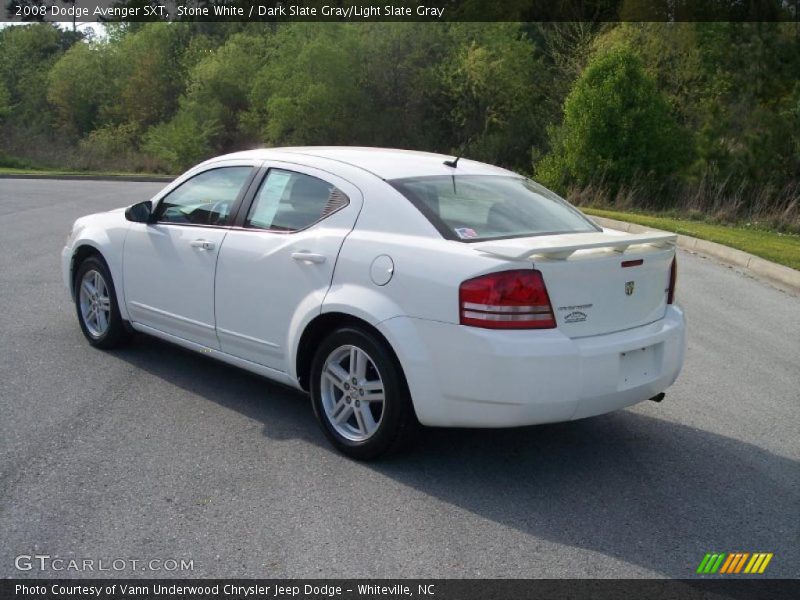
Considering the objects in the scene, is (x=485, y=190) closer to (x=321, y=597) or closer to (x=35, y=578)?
(x=321, y=597)

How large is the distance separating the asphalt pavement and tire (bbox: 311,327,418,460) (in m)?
0.15

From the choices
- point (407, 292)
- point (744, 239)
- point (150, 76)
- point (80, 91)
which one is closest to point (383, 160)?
point (407, 292)

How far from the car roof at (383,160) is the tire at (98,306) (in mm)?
1598

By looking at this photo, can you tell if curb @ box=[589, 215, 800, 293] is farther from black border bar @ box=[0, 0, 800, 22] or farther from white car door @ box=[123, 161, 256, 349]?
black border bar @ box=[0, 0, 800, 22]

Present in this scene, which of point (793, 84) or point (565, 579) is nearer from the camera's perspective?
point (565, 579)

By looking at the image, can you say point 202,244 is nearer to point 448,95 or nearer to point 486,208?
point 486,208

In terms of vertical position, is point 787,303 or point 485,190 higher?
point 485,190

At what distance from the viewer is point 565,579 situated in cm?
362

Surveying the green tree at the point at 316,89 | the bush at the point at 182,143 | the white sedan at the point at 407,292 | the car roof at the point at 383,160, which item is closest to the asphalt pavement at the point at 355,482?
the white sedan at the point at 407,292

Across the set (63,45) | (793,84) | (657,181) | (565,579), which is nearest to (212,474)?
(565,579)

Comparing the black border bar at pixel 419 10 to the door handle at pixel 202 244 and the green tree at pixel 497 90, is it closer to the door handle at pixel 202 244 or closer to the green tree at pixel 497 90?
the green tree at pixel 497 90

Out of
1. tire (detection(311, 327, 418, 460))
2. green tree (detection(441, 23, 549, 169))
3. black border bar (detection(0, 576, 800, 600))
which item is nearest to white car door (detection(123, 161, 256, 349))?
tire (detection(311, 327, 418, 460))

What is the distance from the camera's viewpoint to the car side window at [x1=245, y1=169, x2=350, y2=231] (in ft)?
17.3

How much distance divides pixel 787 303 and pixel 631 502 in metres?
6.94
